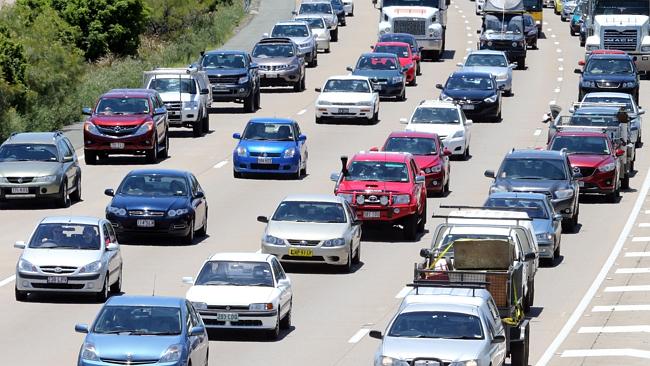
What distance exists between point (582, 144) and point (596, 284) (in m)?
12.2

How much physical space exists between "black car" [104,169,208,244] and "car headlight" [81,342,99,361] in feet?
45.3

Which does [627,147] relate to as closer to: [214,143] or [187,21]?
[214,143]

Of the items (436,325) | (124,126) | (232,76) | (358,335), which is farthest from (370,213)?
(232,76)

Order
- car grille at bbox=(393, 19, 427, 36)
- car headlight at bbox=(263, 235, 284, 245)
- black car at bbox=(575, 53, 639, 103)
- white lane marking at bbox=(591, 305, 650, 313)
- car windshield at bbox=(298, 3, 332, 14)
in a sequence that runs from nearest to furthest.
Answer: white lane marking at bbox=(591, 305, 650, 313) → car headlight at bbox=(263, 235, 284, 245) → black car at bbox=(575, 53, 639, 103) → car grille at bbox=(393, 19, 427, 36) → car windshield at bbox=(298, 3, 332, 14)

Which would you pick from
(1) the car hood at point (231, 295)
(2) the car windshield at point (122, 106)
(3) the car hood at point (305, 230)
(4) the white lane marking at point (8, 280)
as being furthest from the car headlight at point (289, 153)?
(1) the car hood at point (231, 295)

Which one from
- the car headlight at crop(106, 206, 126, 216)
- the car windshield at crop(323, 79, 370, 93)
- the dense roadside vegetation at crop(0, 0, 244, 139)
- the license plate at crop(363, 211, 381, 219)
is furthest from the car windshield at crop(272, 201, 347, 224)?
the car windshield at crop(323, 79, 370, 93)

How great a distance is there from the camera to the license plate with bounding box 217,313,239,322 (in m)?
28.3

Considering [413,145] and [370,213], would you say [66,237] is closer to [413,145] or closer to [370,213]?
[370,213]

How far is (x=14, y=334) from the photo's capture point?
28.5m

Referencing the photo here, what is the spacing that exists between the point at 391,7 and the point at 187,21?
610 inches

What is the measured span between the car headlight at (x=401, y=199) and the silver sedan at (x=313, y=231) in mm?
3259

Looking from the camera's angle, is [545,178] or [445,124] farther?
[445,124]

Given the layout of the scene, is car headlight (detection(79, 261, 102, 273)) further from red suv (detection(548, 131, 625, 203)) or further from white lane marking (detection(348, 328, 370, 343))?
red suv (detection(548, 131, 625, 203))

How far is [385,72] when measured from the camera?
67062mm
